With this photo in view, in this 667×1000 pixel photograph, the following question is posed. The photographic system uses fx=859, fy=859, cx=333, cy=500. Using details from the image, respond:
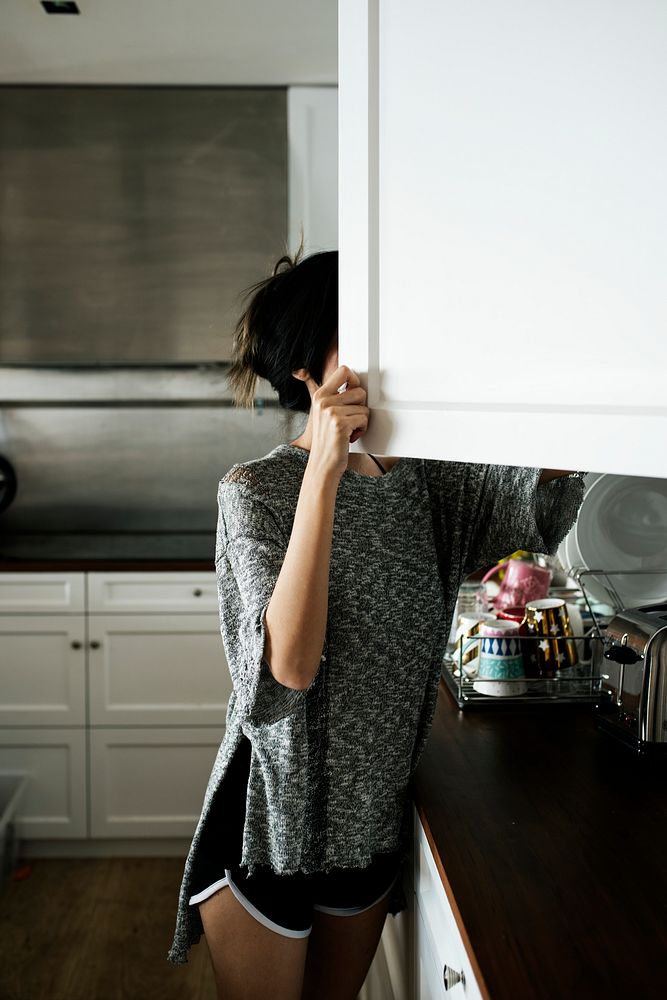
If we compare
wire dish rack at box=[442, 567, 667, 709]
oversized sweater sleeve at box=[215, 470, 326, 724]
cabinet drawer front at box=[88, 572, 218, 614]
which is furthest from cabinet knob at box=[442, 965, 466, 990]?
cabinet drawer front at box=[88, 572, 218, 614]

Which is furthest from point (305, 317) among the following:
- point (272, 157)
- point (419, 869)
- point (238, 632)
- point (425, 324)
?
point (272, 157)

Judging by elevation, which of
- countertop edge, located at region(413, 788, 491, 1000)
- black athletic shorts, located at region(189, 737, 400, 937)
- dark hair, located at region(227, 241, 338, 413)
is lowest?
black athletic shorts, located at region(189, 737, 400, 937)

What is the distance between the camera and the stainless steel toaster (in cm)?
112

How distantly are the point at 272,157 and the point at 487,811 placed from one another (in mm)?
2386

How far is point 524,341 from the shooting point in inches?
28.7

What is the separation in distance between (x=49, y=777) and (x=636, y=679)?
207 centimetres

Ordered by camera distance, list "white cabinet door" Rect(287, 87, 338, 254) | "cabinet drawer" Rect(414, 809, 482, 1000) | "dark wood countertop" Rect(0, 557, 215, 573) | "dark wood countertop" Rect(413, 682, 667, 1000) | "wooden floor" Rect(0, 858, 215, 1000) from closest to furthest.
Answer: "dark wood countertop" Rect(413, 682, 667, 1000)
"cabinet drawer" Rect(414, 809, 482, 1000)
"wooden floor" Rect(0, 858, 215, 1000)
"dark wood countertop" Rect(0, 557, 215, 573)
"white cabinet door" Rect(287, 87, 338, 254)

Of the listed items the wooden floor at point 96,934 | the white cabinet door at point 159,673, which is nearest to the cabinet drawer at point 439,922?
the wooden floor at point 96,934

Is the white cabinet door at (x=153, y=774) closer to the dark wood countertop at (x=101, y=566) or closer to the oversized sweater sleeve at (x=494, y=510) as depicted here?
the dark wood countertop at (x=101, y=566)

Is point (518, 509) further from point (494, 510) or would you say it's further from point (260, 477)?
point (260, 477)

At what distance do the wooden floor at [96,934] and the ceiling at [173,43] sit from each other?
2493 millimetres

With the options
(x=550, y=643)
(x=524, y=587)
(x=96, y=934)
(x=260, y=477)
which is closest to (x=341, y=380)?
(x=260, y=477)

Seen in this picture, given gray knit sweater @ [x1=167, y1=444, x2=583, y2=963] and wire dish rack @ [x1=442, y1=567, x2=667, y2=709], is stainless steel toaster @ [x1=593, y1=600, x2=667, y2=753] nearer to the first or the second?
wire dish rack @ [x1=442, y1=567, x2=667, y2=709]

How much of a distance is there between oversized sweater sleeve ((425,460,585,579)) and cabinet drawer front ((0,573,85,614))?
1.69 metres
